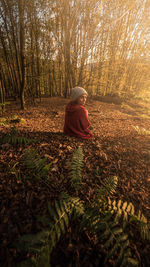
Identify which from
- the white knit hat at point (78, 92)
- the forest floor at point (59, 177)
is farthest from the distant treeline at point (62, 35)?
the forest floor at point (59, 177)

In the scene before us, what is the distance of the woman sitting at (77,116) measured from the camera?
3.32 metres

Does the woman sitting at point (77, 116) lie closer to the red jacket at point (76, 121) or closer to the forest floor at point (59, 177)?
the red jacket at point (76, 121)

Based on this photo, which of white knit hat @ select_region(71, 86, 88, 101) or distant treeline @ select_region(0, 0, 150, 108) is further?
distant treeline @ select_region(0, 0, 150, 108)

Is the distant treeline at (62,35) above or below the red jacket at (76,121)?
above

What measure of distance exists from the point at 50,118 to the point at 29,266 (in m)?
5.73

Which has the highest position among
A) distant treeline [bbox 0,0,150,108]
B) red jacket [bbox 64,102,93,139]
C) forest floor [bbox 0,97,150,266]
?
distant treeline [bbox 0,0,150,108]

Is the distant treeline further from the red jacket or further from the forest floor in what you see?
the forest floor

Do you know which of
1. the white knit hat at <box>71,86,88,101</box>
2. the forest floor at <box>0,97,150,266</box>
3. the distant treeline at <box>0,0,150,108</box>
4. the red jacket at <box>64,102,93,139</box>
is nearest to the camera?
the forest floor at <box>0,97,150,266</box>

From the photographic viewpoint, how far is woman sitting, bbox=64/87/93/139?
10.9ft

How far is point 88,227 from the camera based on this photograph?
1.40 meters

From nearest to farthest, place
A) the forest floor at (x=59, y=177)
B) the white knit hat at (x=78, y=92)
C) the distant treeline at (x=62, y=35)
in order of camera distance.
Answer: the forest floor at (x=59, y=177) < the white knit hat at (x=78, y=92) < the distant treeline at (x=62, y=35)

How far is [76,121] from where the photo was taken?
3.53m

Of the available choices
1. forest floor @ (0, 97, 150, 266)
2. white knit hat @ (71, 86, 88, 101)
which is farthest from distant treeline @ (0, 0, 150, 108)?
forest floor @ (0, 97, 150, 266)

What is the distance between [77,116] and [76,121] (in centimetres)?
15
